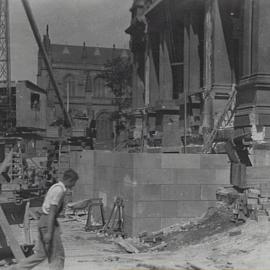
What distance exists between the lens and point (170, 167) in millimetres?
12766

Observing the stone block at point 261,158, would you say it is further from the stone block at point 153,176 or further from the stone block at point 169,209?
the stone block at point 169,209

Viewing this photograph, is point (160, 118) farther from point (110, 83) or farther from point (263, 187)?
point (110, 83)

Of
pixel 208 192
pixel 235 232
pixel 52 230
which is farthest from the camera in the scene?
pixel 208 192

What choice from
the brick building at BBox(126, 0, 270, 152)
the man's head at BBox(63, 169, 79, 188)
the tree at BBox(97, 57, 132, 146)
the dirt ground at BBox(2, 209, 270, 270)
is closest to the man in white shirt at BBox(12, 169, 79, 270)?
the man's head at BBox(63, 169, 79, 188)

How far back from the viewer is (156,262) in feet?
25.9

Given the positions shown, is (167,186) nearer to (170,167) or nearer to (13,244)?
(170,167)

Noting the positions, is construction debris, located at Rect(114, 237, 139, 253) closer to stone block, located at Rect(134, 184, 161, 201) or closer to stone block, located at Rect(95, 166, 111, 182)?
stone block, located at Rect(134, 184, 161, 201)

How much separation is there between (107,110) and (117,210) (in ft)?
271

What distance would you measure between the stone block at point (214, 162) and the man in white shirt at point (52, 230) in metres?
6.78

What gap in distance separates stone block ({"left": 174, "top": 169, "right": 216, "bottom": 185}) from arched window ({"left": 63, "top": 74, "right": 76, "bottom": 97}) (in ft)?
284

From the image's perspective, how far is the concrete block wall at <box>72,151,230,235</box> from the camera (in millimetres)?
Result: 12625

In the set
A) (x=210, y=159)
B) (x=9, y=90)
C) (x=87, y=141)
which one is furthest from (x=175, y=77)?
(x=210, y=159)

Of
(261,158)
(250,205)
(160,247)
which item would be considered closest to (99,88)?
(261,158)

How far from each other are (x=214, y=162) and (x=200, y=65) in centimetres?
855
